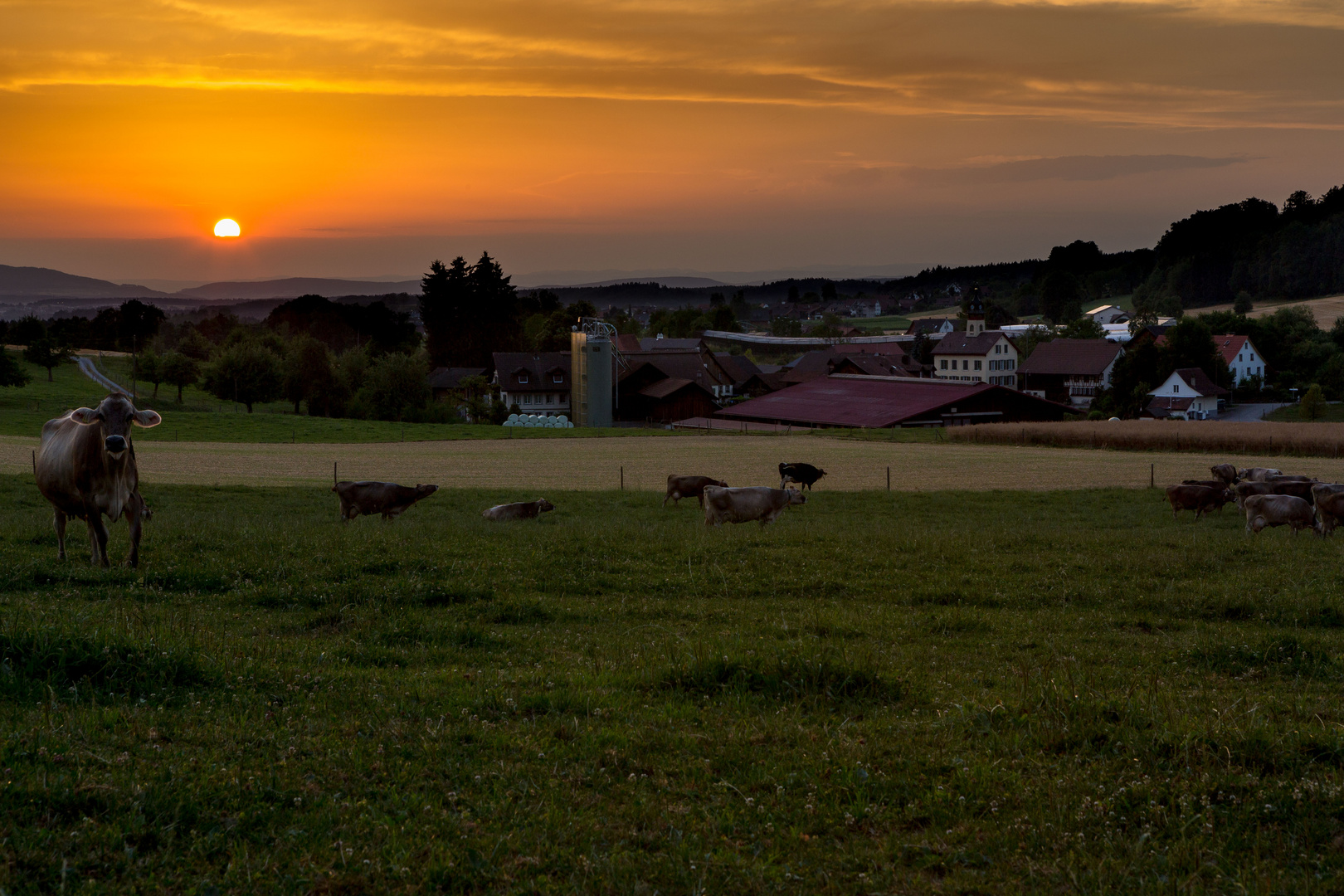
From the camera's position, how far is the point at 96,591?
549 inches

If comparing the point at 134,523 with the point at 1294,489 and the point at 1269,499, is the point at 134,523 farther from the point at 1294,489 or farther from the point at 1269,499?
the point at 1294,489

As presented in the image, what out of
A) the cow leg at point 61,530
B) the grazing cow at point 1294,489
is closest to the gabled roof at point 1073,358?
the grazing cow at point 1294,489

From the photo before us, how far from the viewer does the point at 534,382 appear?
135 m

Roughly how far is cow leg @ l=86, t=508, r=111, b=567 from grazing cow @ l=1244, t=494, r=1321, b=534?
25736 mm

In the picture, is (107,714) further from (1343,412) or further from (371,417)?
(1343,412)

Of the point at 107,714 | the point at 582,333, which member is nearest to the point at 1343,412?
the point at 582,333

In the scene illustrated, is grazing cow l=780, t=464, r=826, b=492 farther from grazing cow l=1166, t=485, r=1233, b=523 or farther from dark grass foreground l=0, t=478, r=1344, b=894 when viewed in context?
dark grass foreground l=0, t=478, r=1344, b=894

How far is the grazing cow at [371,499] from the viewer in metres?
27.8

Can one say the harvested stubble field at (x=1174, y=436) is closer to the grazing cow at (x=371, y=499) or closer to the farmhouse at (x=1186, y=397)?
the farmhouse at (x=1186, y=397)

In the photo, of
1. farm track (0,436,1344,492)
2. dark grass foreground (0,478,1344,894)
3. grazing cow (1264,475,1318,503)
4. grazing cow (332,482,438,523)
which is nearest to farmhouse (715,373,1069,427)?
farm track (0,436,1344,492)

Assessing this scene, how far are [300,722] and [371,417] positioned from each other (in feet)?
365

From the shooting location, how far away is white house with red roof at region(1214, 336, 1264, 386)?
141 metres

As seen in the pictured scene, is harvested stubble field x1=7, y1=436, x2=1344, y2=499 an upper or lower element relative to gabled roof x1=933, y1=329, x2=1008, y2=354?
lower

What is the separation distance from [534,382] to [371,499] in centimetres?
10792
